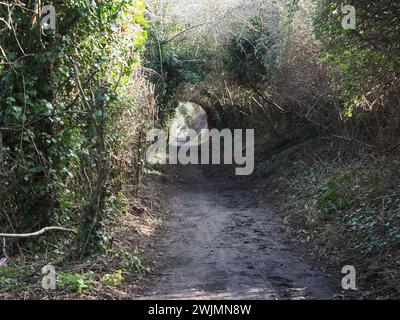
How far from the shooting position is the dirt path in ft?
21.6

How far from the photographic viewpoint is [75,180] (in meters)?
9.32

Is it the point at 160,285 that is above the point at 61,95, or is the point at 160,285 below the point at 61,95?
below

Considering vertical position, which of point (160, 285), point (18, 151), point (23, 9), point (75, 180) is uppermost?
point (23, 9)

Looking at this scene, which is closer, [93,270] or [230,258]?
[93,270]

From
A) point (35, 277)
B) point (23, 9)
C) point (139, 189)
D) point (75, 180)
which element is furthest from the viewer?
point (139, 189)

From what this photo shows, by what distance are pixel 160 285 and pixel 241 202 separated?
807 centimetres

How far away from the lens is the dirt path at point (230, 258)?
6.60 metres

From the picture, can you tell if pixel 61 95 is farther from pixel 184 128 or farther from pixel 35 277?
pixel 184 128

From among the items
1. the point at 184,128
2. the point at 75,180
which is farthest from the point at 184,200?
the point at 184,128

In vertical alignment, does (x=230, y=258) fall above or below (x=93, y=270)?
below

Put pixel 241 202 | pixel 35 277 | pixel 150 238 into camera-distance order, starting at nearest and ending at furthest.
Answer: pixel 35 277
pixel 150 238
pixel 241 202

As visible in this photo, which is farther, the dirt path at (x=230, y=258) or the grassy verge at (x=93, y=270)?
the dirt path at (x=230, y=258)

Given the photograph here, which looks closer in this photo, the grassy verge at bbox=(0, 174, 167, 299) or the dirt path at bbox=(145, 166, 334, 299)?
the grassy verge at bbox=(0, 174, 167, 299)

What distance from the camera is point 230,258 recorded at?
8430mm
